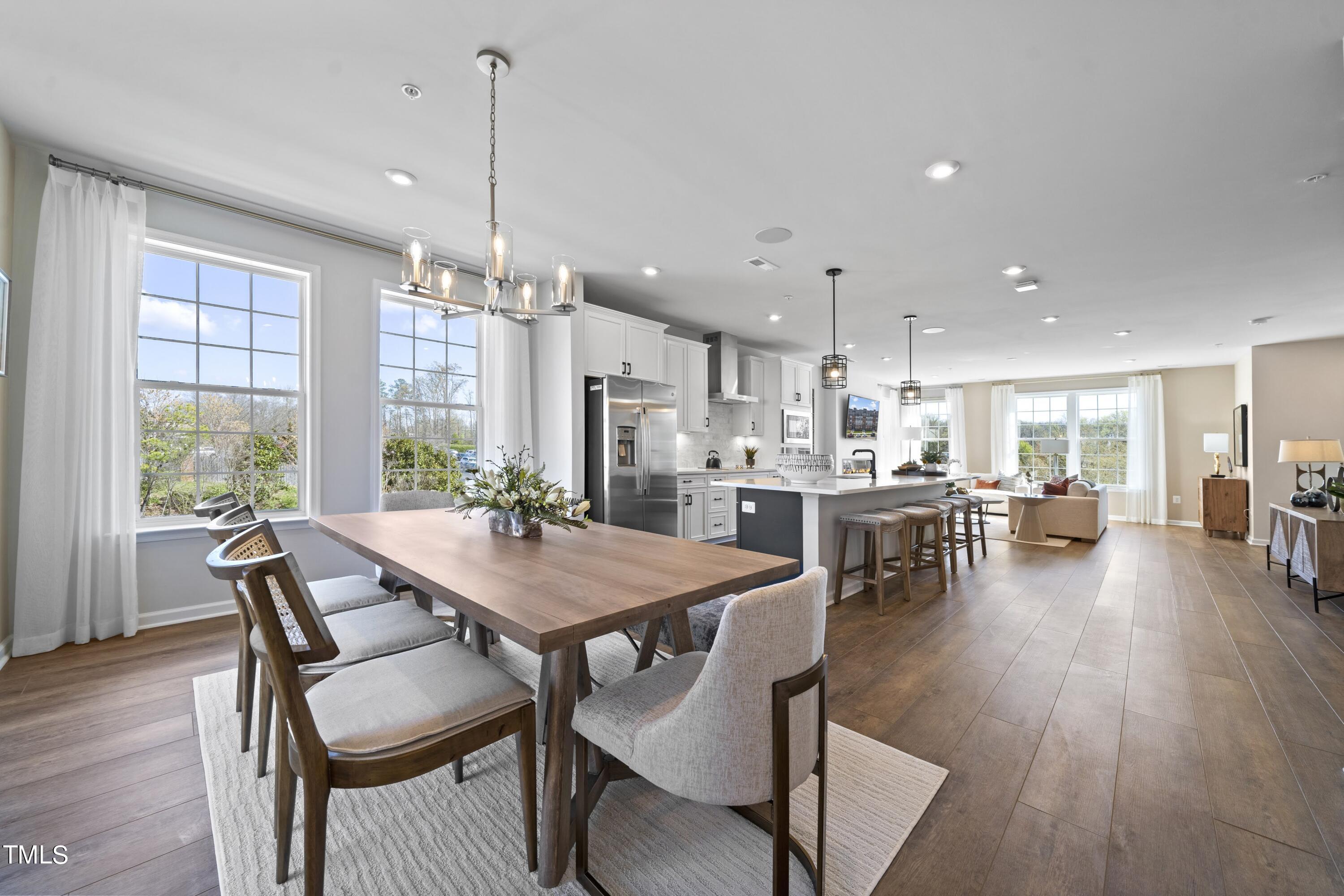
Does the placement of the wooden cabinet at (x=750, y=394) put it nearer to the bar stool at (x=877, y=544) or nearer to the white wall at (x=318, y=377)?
the bar stool at (x=877, y=544)

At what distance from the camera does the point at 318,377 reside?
11.8 feet

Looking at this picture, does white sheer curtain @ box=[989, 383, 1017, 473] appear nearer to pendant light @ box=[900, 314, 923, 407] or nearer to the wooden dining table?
pendant light @ box=[900, 314, 923, 407]

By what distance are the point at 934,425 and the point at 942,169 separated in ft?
30.8

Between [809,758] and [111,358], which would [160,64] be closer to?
[111,358]

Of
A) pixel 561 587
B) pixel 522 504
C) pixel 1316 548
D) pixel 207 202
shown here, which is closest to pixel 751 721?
pixel 561 587

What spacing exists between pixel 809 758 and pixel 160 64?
3298 millimetres

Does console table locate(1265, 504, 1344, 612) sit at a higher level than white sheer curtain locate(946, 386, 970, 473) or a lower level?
lower

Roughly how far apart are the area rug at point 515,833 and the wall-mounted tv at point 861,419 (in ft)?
24.3

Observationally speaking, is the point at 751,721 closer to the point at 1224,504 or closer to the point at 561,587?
the point at 561,587

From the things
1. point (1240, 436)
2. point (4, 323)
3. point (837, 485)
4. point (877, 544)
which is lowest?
point (877, 544)

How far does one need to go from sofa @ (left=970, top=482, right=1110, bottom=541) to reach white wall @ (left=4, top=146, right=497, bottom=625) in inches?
288

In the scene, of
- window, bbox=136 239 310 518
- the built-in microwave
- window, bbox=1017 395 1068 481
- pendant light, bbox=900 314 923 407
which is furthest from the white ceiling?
window, bbox=1017 395 1068 481

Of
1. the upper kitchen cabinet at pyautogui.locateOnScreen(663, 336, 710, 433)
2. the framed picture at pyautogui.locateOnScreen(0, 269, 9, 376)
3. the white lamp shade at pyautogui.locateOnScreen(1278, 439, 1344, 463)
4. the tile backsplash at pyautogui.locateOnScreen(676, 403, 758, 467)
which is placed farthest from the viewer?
the tile backsplash at pyautogui.locateOnScreen(676, 403, 758, 467)

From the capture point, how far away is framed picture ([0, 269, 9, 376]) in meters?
2.52
